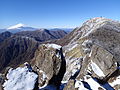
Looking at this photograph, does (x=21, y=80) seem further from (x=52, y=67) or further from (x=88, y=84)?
(x=88, y=84)

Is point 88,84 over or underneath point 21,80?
underneath

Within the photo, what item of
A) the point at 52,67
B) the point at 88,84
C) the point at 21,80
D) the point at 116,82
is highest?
the point at 52,67

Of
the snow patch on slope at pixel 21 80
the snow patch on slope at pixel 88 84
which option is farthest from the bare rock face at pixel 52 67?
the snow patch on slope at pixel 21 80

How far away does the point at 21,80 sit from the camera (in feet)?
78.2

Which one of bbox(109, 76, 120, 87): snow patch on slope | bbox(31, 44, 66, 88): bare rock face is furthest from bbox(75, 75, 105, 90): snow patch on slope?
bbox(31, 44, 66, 88): bare rock face

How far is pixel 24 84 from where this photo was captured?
23406 mm

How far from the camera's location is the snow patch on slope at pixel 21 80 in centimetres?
2325

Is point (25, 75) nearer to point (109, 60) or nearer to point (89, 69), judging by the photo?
point (109, 60)

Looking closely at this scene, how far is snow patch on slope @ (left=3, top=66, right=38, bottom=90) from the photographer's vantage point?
2325 centimetres

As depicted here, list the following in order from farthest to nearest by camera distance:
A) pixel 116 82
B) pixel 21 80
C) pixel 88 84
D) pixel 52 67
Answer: pixel 52 67
pixel 116 82
pixel 88 84
pixel 21 80

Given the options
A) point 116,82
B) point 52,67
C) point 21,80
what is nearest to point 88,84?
point 116,82

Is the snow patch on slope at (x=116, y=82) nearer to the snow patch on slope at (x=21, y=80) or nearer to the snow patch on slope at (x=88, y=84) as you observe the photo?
the snow patch on slope at (x=88, y=84)

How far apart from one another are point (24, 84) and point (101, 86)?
36.6 ft

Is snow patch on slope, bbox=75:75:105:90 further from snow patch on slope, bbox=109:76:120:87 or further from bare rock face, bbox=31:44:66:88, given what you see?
bare rock face, bbox=31:44:66:88
